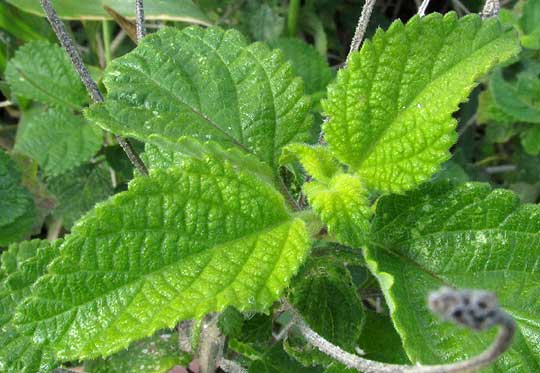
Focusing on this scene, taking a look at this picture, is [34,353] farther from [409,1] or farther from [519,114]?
[409,1]

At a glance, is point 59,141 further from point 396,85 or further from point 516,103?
point 516,103

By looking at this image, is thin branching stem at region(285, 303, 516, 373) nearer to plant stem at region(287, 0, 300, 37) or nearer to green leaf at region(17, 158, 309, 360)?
green leaf at region(17, 158, 309, 360)

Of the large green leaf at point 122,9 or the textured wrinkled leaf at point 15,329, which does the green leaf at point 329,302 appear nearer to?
the textured wrinkled leaf at point 15,329

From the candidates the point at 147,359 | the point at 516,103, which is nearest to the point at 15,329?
the point at 147,359

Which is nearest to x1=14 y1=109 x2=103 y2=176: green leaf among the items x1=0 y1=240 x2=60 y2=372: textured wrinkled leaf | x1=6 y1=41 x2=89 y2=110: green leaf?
x1=6 y1=41 x2=89 y2=110: green leaf

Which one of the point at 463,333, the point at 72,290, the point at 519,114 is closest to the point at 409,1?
the point at 519,114
